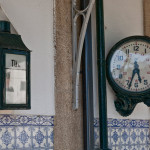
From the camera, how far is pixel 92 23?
3.06 meters

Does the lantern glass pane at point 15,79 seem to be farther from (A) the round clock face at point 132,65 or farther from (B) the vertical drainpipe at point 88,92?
(A) the round clock face at point 132,65

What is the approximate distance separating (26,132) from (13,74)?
0.45 meters

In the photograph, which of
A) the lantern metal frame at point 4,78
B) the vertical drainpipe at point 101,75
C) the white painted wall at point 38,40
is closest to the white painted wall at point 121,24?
the vertical drainpipe at point 101,75

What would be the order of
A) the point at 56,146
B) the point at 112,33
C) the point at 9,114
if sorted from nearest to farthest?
1. the point at 9,114
2. the point at 56,146
3. the point at 112,33

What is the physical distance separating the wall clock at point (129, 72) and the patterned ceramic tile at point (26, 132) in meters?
0.53

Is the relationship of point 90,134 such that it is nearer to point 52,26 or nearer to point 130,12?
point 52,26

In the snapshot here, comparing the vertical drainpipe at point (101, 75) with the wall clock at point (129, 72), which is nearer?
the vertical drainpipe at point (101, 75)

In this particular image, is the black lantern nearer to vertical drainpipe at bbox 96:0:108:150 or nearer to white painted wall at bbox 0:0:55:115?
white painted wall at bbox 0:0:55:115

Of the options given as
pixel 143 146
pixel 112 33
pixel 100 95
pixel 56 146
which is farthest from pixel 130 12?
pixel 56 146

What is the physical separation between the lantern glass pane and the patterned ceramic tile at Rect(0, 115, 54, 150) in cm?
26

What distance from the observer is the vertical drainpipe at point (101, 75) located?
287 cm

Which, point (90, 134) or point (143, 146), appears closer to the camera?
point (90, 134)

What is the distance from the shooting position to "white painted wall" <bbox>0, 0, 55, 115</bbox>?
2637 millimetres

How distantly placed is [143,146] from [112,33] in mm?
803
